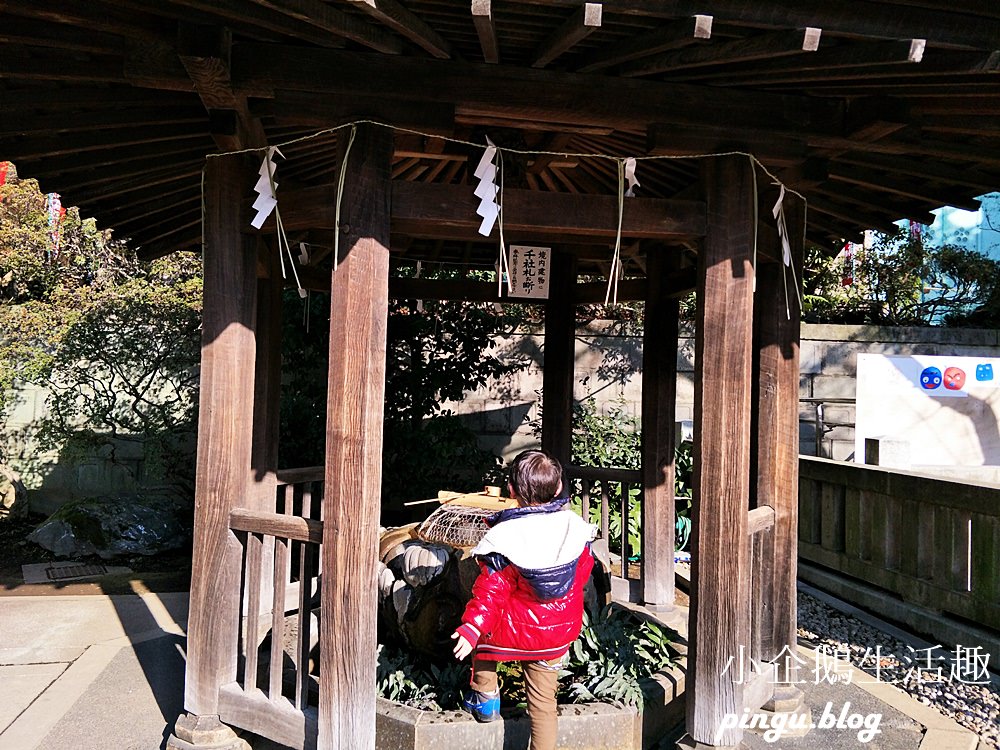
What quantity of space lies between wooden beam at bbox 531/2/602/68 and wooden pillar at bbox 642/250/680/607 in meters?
2.56

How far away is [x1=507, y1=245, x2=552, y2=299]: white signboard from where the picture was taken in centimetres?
569

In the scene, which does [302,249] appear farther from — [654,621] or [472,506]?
[654,621]

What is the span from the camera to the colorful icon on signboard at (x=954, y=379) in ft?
26.3

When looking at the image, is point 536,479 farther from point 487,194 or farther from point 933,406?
point 933,406

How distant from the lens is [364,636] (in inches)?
125

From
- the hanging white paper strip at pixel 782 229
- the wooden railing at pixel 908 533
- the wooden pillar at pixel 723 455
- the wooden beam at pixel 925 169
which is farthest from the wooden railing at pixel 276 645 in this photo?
the wooden railing at pixel 908 533

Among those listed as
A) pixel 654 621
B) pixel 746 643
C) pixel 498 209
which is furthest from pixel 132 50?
pixel 654 621

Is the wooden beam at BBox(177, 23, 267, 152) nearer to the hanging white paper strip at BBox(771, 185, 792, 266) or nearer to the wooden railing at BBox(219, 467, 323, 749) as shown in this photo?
the wooden railing at BBox(219, 467, 323, 749)

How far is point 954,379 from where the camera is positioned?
8.06 meters

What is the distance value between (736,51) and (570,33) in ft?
2.10

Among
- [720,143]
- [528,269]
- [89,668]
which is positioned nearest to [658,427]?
[528,269]

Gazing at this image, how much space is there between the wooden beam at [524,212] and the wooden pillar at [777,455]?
99 centimetres

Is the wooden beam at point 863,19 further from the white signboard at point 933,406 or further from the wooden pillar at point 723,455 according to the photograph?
the white signboard at point 933,406

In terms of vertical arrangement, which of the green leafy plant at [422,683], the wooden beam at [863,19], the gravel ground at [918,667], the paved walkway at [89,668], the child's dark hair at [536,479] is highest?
the wooden beam at [863,19]
